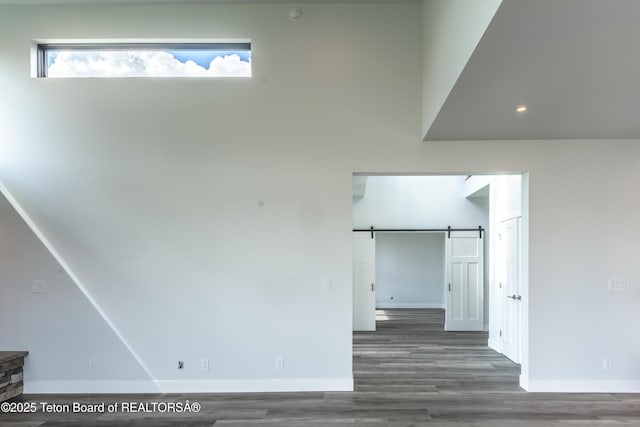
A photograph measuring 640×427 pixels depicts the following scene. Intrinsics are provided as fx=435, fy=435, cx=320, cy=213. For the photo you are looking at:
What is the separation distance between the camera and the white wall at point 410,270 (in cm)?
1216

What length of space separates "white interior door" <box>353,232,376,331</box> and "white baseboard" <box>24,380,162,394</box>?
4510mm

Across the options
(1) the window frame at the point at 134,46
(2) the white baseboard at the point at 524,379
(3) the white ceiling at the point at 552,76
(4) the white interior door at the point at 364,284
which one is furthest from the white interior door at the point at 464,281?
(1) the window frame at the point at 134,46

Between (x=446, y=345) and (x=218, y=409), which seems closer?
(x=218, y=409)

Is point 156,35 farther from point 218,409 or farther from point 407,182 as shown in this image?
point 407,182

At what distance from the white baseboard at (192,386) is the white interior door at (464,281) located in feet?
14.7

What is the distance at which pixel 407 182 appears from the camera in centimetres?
884

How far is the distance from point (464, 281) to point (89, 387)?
650cm

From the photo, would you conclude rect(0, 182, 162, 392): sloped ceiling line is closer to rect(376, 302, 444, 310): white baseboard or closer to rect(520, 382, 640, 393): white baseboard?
rect(520, 382, 640, 393): white baseboard

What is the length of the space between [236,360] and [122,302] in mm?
1329

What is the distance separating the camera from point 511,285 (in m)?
5.93

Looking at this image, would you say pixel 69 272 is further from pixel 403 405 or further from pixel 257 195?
pixel 403 405

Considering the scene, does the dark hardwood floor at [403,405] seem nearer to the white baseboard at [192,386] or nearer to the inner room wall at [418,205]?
the white baseboard at [192,386]

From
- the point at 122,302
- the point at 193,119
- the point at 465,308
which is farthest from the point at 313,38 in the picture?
the point at 465,308

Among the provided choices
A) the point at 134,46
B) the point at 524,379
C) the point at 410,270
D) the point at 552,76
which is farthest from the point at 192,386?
the point at 410,270
